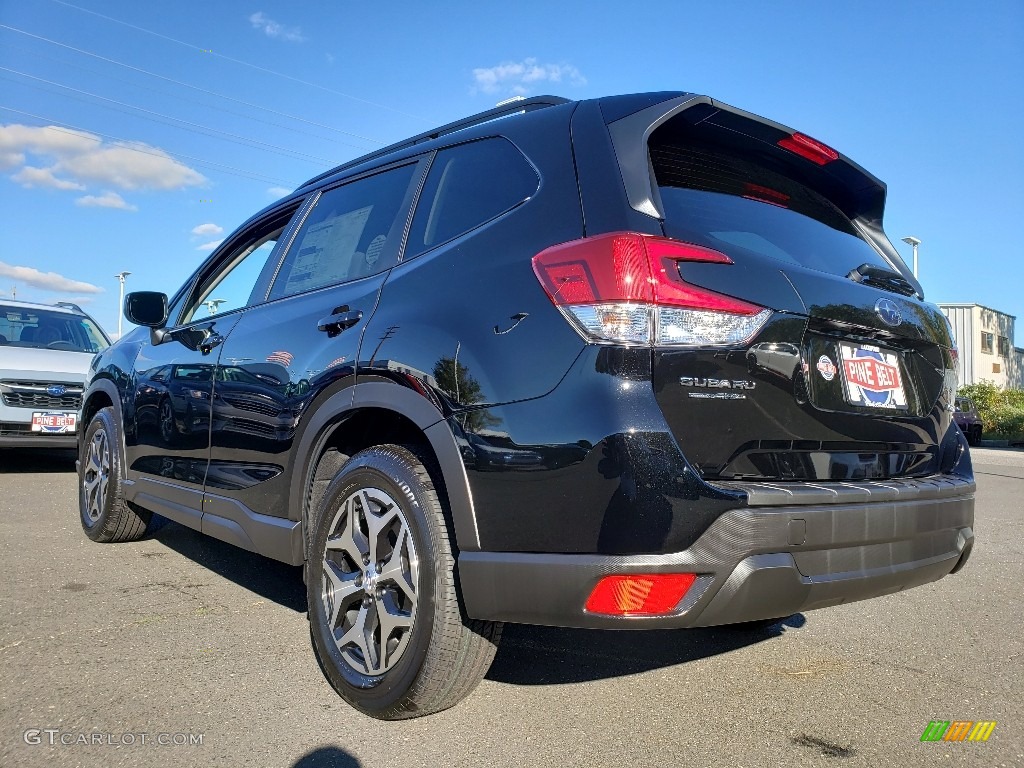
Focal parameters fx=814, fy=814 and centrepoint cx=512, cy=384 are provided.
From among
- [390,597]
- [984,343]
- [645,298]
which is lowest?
[390,597]

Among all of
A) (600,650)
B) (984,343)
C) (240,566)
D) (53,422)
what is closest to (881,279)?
(600,650)

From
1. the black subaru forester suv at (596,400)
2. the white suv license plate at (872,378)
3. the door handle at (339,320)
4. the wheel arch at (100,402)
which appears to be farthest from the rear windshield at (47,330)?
the white suv license plate at (872,378)

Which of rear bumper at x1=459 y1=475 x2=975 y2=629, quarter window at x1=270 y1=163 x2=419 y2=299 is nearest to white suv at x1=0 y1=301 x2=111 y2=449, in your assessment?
quarter window at x1=270 y1=163 x2=419 y2=299

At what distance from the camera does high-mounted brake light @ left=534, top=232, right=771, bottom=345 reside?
2.01m

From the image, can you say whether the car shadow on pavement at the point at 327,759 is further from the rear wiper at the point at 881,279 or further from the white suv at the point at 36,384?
the white suv at the point at 36,384

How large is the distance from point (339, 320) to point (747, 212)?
140cm

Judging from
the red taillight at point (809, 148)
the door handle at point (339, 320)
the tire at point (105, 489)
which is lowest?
the tire at point (105, 489)

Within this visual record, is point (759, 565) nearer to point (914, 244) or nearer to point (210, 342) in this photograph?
point (210, 342)

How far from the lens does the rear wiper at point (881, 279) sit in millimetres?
2572

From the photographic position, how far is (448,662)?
225 cm

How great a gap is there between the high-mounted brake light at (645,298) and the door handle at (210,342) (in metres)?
2.09

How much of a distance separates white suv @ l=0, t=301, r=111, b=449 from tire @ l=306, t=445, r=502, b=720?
18.6 feet

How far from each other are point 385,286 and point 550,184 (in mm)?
688

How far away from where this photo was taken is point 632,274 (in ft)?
6.66
